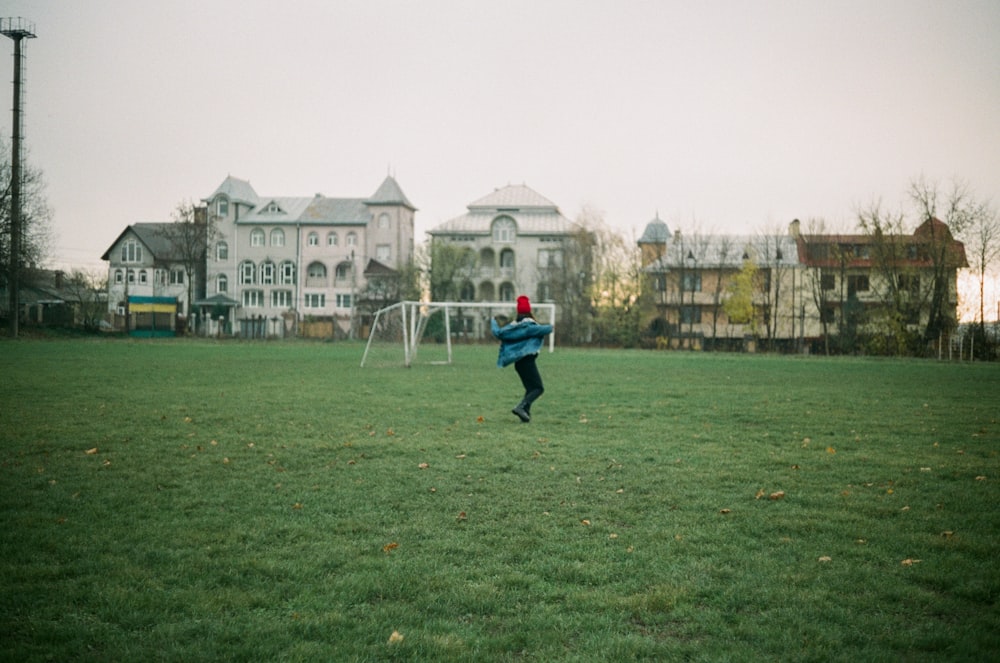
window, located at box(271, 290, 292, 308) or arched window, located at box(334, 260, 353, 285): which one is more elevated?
arched window, located at box(334, 260, 353, 285)

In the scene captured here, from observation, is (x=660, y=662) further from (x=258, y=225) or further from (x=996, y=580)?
(x=258, y=225)

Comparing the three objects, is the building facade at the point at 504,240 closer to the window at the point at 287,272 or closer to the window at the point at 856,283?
the window at the point at 287,272

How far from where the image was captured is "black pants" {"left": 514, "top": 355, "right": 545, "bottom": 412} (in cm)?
1353

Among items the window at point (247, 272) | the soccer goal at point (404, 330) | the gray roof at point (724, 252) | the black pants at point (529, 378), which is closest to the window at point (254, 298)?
the window at point (247, 272)

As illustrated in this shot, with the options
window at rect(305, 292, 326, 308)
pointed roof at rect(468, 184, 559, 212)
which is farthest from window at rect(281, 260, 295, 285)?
pointed roof at rect(468, 184, 559, 212)

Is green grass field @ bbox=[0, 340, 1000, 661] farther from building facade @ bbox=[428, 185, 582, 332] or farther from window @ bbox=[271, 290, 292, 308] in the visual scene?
window @ bbox=[271, 290, 292, 308]

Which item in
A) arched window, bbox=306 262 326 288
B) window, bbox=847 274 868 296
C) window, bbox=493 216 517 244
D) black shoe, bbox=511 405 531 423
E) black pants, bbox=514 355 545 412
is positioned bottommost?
black shoe, bbox=511 405 531 423

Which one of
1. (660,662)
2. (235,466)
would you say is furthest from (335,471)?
(660,662)

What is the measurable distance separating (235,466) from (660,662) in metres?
6.62

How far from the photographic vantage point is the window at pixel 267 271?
86562 millimetres

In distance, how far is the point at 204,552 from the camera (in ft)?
19.5

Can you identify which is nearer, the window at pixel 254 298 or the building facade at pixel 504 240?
the building facade at pixel 504 240

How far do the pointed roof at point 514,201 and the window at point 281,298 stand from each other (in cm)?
2260

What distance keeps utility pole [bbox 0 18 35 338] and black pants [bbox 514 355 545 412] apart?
4560 cm
